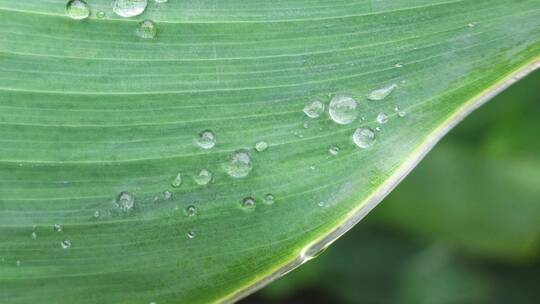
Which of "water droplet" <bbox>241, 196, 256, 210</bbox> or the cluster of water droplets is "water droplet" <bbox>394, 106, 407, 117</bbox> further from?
the cluster of water droplets

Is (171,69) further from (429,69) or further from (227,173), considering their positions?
(429,69)

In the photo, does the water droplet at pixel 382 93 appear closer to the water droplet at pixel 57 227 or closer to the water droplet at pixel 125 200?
the water droplet at pixel 125 200

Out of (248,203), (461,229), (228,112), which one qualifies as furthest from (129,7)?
(461,229)

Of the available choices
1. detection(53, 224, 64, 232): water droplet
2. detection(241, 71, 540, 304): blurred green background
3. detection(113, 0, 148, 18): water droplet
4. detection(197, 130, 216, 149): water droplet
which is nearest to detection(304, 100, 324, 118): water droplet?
detection(197, 130, 216, 149): water droplet

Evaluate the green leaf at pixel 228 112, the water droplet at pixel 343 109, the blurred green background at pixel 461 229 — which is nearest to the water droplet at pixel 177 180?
the green leaf at pixel 228 112

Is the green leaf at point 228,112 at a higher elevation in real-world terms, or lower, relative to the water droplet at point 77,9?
lower

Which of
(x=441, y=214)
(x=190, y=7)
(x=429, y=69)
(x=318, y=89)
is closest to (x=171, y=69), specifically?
(x=190, y=7)
